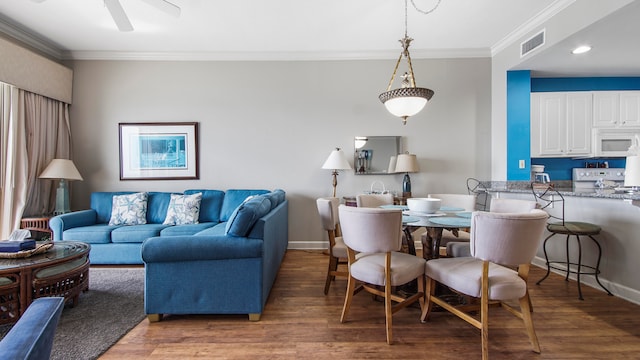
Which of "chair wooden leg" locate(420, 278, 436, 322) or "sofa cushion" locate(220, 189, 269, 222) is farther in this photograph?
"sofa cushion" locate(220, 189, 269, 222)

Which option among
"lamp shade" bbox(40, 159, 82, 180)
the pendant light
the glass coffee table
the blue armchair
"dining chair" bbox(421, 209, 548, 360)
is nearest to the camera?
the blue armchair

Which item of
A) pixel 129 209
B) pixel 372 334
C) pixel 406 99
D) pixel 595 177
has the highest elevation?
pixel 406 99

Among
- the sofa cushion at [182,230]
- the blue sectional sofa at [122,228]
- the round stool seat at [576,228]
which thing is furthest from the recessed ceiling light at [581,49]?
the sofa cushion at [182,230]

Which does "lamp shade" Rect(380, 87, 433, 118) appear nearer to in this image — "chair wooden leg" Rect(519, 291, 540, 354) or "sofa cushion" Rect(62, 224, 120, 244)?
"chair wooden leg" Rect(519, 291, 540, 354)

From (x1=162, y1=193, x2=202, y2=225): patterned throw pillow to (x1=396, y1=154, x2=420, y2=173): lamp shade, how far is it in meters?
2.72

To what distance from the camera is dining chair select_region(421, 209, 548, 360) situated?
1.50 m

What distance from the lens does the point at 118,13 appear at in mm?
2352

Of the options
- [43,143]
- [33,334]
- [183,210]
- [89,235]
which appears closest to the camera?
[33,334]

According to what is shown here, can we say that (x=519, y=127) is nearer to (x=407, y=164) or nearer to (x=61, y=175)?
(x=407, y=164)

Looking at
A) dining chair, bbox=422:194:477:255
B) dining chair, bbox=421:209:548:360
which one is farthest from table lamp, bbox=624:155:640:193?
dining chair, bbox=421:209:548:360

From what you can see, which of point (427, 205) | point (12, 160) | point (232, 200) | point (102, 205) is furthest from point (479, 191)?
point (12, 160)

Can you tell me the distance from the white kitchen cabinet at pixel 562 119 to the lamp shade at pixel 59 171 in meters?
6.33

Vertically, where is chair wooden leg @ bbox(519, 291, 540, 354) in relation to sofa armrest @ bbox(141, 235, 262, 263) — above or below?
below

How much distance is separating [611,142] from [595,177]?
0.58 meters
